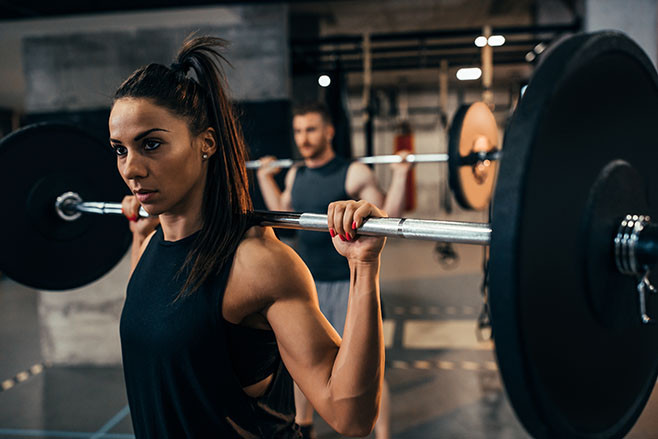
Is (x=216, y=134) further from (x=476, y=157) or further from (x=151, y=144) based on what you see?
(x=476, y=157)

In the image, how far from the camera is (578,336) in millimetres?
703

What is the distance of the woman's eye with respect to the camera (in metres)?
0.97

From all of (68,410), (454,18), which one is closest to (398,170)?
(68,410)

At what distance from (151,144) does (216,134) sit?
0.15 metres

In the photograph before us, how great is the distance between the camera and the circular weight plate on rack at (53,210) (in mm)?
1623

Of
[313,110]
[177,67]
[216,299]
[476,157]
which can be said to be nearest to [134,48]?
[313,110]

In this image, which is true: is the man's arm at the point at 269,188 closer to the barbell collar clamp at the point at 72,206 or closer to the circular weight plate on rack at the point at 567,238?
the barbell collar clamp at the point at 72,206

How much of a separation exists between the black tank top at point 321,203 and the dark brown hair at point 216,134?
1.42 m

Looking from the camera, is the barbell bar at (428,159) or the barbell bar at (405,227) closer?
the barbell bar at (405,227)

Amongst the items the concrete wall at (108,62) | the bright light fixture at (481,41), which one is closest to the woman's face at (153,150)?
the concrete wall at (108,62)

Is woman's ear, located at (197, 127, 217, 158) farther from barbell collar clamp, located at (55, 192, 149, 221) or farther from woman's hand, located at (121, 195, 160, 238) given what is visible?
barbell collar clamp, located at (55, 192, 149, 221)

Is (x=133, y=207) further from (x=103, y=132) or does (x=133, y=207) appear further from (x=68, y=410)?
(x=103, y=132)

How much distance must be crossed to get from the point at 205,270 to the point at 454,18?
611cm

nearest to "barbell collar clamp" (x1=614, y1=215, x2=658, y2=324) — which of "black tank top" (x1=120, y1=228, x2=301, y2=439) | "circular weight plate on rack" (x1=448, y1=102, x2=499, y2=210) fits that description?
"black tank top" (x1=120, y1=228, x2=301, y2=439)
